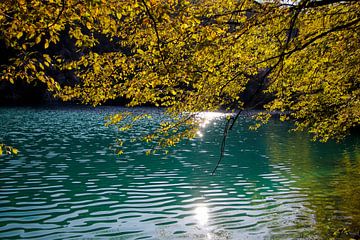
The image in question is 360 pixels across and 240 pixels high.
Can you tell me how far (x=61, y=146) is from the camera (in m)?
41.5

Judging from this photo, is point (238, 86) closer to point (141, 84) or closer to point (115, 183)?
point (141, 84)

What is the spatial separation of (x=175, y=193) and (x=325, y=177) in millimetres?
13357

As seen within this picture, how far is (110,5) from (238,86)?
30.0ft

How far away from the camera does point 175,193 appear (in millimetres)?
23078

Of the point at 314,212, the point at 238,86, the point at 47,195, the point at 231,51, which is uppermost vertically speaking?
the point at 231,51

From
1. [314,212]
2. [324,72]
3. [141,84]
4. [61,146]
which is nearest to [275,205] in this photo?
[314,212]

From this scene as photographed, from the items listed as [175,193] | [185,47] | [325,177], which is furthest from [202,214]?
[325,177]

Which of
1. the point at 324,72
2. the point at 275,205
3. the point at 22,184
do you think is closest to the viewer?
the point at 324,72

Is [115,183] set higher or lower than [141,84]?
lower

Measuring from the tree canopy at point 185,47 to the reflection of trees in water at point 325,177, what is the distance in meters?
5.69

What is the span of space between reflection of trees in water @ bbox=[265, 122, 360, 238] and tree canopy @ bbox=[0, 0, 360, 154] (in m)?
5.69

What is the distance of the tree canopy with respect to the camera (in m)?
7.54

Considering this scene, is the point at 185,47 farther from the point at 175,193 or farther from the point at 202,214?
the point at 175,193

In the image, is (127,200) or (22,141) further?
(22,141)
